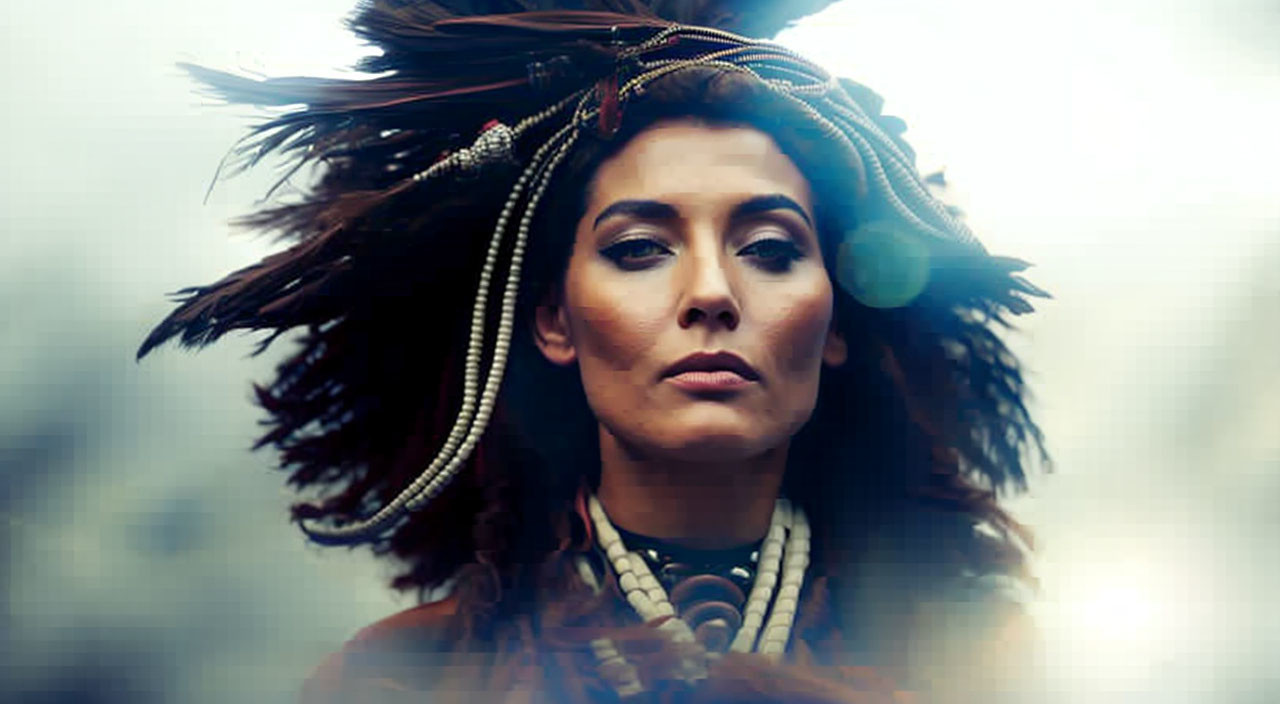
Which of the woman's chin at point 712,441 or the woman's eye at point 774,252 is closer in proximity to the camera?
the woman's chin at point 712,441

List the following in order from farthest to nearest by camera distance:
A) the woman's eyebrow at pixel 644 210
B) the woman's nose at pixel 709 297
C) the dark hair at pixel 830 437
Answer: the dark hair at pixel 830 437
the woman's eyebrow at pixel 644 210
the woman's nose at pixel 709 297

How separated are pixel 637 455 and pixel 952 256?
0.81 meters

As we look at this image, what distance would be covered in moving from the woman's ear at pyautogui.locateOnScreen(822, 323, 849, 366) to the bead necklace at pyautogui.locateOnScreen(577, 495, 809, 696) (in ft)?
1.01

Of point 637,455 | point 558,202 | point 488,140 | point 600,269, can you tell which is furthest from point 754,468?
point 488,140

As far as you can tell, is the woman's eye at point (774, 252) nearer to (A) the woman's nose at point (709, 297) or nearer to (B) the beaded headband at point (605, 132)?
(A) the woman's nose at point (709, 297)

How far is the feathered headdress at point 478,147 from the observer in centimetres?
261

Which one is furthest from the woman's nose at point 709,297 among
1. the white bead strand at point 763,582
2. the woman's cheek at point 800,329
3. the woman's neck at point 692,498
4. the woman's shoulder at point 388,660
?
the woman's shoulder at point 388,660

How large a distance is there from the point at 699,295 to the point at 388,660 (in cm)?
96

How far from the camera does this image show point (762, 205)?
2545mm

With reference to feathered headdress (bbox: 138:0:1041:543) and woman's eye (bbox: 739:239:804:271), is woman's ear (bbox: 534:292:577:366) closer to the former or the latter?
feathered headdress (bbox: 138:0:1041:543)

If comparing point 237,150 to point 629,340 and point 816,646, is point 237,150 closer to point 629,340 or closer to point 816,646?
point 629,340

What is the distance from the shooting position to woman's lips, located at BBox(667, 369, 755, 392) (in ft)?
7.96

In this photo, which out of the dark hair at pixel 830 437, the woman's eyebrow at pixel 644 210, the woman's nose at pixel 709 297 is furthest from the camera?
the dark hair at pixel 830 437

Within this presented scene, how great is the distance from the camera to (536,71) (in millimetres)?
2602
